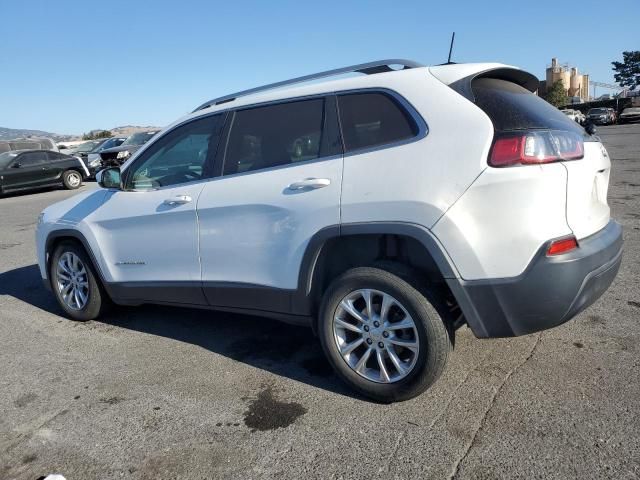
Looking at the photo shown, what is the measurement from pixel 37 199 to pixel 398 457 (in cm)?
1651


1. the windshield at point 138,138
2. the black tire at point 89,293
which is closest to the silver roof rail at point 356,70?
the black tire at point 89,293

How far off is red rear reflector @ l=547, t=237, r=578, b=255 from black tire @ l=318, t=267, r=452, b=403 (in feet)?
2.10

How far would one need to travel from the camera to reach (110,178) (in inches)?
172

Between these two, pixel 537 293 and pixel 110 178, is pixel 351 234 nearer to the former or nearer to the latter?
pixel 537 293

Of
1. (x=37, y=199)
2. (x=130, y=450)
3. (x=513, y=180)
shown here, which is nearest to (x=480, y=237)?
(x=513, y=180)

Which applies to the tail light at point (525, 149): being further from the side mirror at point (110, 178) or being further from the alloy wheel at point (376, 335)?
the side mirror at point (110, 178)

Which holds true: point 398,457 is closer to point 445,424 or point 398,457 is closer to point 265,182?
point 445,424

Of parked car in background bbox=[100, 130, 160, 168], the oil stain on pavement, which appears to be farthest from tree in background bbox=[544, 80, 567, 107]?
the oil stain on pavement

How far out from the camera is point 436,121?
9.37 ft

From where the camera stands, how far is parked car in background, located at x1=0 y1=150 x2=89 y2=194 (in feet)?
55.9

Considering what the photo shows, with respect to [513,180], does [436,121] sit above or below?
above

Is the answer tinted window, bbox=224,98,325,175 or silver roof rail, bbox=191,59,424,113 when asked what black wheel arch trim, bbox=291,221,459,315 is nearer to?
tinted window, bbox=224,98,325,175

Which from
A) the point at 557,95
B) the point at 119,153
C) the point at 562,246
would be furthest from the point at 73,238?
the point at 557,95

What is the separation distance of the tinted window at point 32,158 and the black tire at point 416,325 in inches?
688
